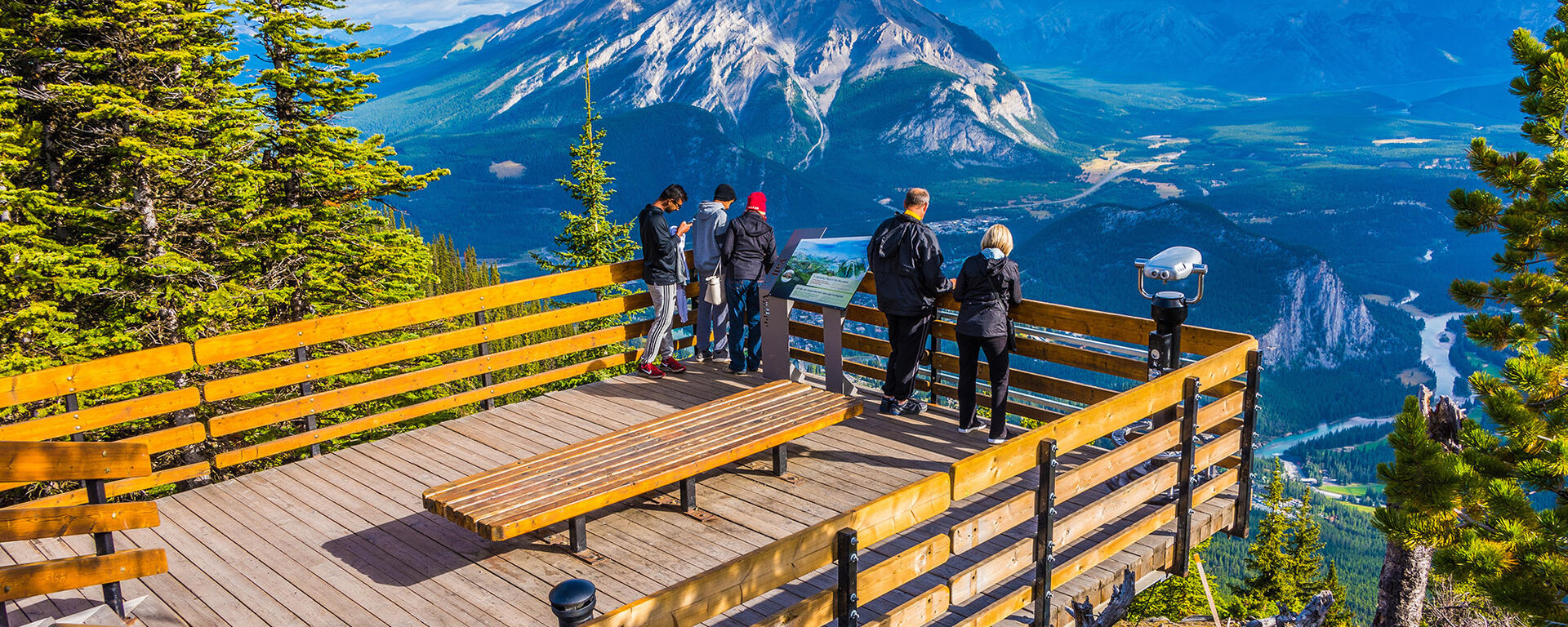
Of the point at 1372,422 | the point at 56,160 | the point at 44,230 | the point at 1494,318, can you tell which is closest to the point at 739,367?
the point at 44,230

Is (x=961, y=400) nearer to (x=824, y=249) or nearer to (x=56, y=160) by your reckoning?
(x=824, y=249)

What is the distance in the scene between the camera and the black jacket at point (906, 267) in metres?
7.56

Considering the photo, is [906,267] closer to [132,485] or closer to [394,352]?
[394,352]

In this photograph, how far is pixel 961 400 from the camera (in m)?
7.64

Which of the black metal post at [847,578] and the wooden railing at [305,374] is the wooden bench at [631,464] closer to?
the wooden railing at [305,374]

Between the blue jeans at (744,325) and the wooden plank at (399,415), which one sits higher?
the blue jeans at (744,325)

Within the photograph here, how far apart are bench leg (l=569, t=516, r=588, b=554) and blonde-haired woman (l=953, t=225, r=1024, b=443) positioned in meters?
3.01

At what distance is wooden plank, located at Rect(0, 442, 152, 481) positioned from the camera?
396cm

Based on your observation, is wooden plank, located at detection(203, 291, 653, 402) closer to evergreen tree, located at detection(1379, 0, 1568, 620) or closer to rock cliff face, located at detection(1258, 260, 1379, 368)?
evergreen tree, located at detection(1379, 0, 1568, 620)

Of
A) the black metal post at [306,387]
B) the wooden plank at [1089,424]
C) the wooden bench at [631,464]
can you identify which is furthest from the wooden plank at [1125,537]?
the black metal post at [306,387]

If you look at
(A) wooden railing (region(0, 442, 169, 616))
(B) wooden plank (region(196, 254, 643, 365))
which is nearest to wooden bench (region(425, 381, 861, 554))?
(A) wooden railing (region(0, 442, 169, 616))

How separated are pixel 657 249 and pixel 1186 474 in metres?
5.04

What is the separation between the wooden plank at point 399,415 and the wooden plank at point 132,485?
0.60 ft

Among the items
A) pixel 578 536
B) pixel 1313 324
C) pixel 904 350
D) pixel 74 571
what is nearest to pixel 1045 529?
pixel 578 536
